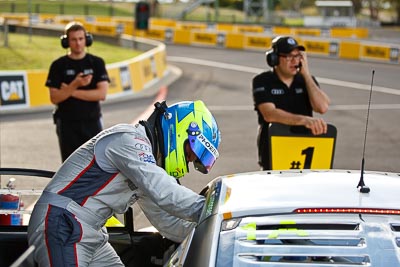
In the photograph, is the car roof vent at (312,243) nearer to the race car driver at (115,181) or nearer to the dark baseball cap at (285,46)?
the race car driver at (115,181)

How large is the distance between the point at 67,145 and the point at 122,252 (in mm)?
3772

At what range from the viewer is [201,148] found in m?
3.79

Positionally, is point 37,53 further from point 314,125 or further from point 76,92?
point 314,125

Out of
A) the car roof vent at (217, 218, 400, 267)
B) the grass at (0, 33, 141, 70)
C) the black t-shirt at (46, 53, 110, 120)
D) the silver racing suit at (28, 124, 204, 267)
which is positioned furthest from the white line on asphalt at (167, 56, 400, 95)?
the car roof vent at (217, 218, 400, 267)

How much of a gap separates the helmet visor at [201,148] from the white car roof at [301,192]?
119 millimetres

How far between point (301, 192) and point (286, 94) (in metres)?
3.89

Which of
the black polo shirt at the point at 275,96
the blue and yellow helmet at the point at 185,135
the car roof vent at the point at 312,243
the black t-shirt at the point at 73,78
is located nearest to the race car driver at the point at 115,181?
the blue and yellow helmet at the point at 185,135

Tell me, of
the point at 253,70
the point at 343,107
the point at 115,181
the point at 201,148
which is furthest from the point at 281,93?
the point at 253,70

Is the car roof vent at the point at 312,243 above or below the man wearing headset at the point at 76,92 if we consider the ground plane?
above

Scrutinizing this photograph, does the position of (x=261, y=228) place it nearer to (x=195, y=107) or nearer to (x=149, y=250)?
(x=195, y=107)

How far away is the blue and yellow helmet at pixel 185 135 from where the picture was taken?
3775 mm

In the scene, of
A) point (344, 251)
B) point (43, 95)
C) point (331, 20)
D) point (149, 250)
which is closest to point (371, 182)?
point (344, 251)

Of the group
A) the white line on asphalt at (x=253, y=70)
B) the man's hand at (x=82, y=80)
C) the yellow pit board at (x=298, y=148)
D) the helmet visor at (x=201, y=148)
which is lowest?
the white line on asphalt at (x=253, y=70)

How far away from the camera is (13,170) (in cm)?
453
